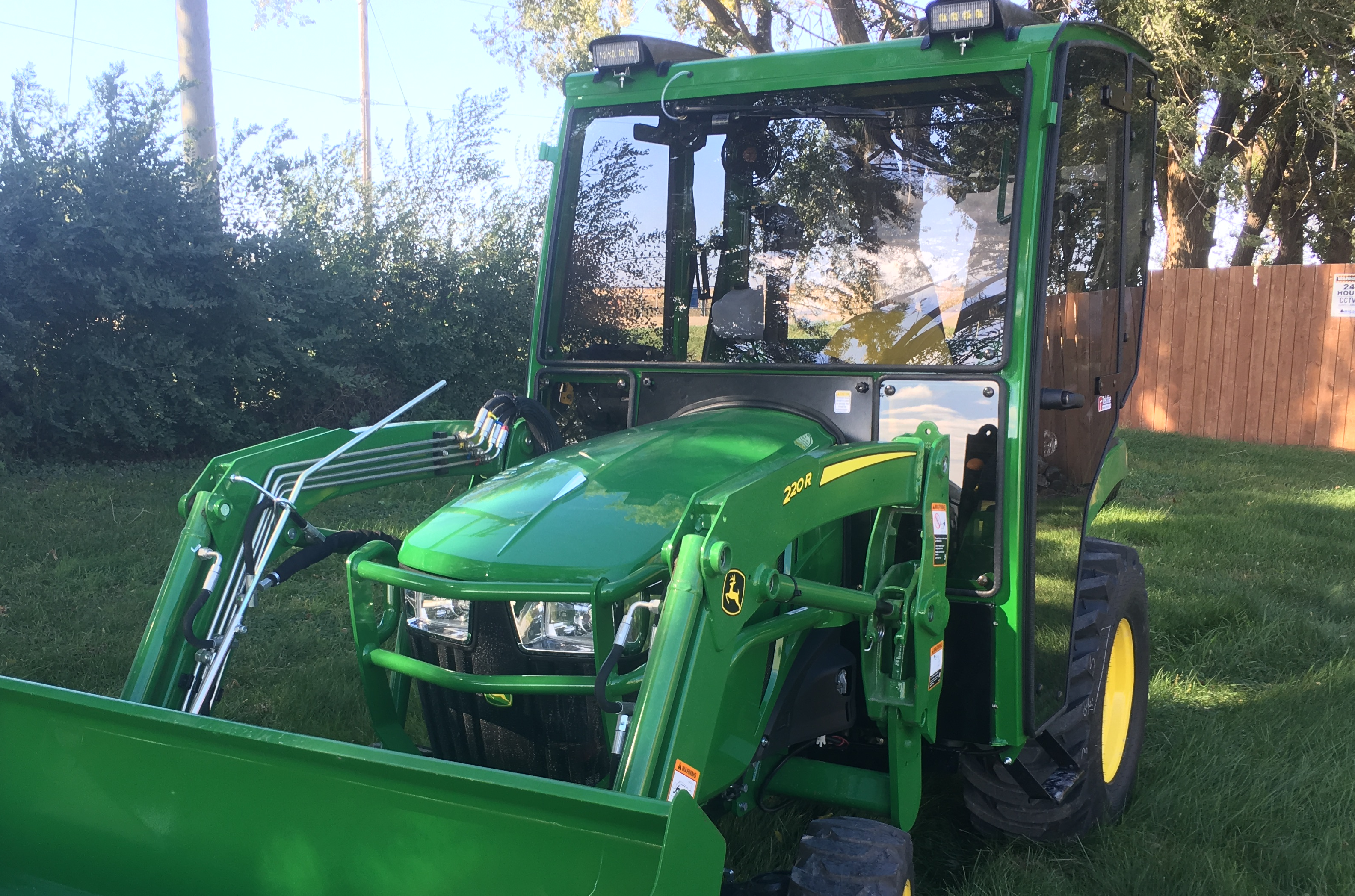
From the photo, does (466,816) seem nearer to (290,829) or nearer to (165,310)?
(290,829)

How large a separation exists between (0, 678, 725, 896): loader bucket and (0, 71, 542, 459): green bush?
279 inches

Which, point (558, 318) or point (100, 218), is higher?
point (100, 218)

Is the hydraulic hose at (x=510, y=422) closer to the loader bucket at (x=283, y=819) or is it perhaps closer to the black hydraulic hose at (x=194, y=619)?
the black hydraulic hose at (x=194, y=619)

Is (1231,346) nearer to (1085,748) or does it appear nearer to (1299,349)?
(1299,349)

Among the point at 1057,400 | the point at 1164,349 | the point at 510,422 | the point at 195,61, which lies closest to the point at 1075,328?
the point at 1057,400

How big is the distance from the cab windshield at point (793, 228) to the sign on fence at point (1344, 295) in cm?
1055

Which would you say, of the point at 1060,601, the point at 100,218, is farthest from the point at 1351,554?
the point at 100,218

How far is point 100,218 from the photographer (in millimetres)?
8305

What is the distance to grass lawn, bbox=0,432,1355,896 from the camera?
3.30 meters

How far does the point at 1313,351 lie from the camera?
11789 millimetres

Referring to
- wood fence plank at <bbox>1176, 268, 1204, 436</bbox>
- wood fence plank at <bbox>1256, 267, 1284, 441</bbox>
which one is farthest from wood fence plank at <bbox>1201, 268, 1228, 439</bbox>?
wood fence plank at <bbox>1256, 267, 1284, 441</bbox>

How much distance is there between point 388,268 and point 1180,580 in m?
7.62

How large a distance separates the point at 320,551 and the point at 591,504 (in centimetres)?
86

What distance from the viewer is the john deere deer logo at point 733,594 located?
6.33 ft
